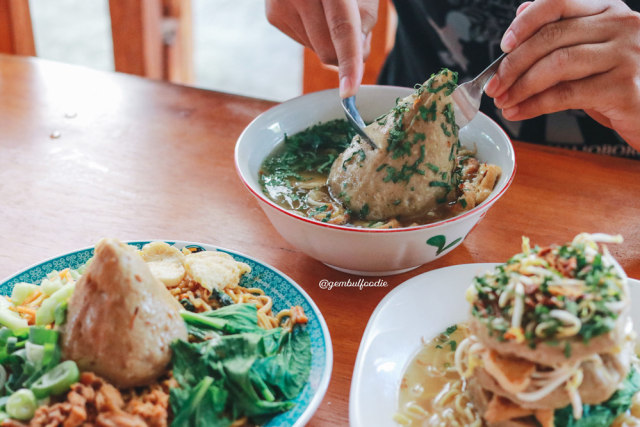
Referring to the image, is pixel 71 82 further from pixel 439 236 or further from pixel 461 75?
pixel 439 236

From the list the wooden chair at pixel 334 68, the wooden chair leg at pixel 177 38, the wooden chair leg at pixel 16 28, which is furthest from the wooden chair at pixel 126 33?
the wooden chair at pixel 334 68

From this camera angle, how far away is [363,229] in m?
1.52

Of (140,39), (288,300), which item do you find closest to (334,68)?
(140,39)

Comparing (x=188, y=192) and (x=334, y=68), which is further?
(x=334, y=68)

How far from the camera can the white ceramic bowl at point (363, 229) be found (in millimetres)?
1562

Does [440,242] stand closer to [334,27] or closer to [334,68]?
[334,27]

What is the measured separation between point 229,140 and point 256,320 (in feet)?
4.18

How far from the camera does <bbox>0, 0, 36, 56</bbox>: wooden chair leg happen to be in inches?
149

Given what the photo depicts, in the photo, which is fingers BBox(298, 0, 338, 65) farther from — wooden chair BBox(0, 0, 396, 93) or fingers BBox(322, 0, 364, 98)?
wooden chair BBox(0, 0, 396, 93)

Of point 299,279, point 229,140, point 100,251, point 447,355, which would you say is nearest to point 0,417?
point 100,251

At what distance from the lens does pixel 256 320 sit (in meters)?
1.50

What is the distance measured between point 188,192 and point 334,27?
2.71ft

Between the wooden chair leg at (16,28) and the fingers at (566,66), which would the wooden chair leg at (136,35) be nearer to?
the wooden chair leg at (16,28)

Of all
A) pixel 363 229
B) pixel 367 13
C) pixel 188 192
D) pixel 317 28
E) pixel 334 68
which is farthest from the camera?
pixel 334 68
